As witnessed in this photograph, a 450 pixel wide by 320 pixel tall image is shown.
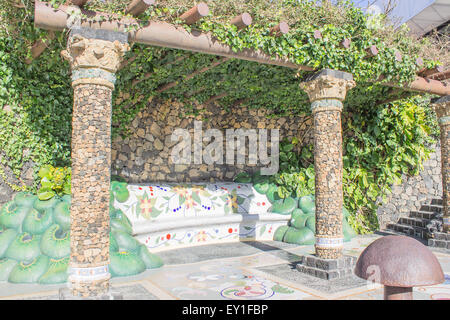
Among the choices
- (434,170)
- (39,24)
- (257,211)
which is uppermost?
(39,24)

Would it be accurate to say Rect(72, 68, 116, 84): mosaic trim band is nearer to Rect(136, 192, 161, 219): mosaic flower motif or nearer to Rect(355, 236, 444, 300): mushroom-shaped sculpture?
Rect(355, 236, 444, 300): mushroom-shaped sculpture

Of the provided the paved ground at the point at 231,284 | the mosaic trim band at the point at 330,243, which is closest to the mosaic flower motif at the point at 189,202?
the paved ground at the point at 231,284

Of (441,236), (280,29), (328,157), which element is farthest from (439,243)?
(280,29)

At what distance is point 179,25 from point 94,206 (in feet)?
7.29

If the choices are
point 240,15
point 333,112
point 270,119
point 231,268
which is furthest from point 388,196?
point 240,15

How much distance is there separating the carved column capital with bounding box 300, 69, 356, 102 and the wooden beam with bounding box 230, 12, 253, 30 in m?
1.38

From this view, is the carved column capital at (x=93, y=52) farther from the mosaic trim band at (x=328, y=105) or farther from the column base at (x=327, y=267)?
the column base at (x=327, y=267)

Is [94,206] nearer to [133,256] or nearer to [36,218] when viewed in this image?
[133,256]

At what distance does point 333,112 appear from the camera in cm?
514

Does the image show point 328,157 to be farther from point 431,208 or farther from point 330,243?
point 431,208

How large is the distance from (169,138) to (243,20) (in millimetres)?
3894

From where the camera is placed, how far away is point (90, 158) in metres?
3.58

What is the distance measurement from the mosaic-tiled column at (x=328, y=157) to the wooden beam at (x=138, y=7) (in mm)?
2588

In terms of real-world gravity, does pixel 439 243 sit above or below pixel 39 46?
below
